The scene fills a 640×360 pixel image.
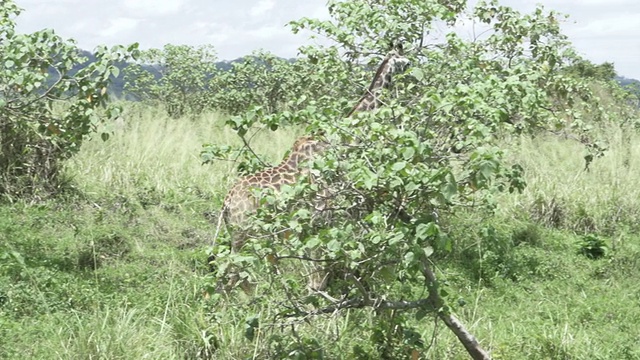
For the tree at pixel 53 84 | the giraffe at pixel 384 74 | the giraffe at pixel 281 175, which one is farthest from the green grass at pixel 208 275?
the giraffe at pixel 384 74

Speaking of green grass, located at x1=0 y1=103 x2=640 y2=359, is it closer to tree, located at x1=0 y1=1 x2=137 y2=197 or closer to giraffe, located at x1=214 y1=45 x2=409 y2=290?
giraffe, located at x1=214 y1=45 x2=409 y2=290

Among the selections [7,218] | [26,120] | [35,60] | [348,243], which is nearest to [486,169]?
[348,243]

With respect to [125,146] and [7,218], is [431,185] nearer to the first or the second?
[7,218]

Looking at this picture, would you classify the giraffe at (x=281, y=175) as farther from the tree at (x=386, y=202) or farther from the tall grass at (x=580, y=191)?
the tall grass at (x=580, y=191)

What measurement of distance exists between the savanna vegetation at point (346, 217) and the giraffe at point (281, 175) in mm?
228

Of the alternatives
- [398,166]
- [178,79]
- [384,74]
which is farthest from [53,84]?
[178,79]

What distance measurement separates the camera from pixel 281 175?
24.8 feet

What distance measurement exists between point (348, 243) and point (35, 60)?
435cm

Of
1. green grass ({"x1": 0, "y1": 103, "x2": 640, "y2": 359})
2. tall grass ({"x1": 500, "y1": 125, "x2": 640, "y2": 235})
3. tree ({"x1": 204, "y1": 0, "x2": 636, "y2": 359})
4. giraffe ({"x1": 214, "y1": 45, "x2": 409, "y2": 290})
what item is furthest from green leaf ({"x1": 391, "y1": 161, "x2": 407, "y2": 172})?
tall grass ({"x1": 500, "y1": 125, "x2": 640, "y2": 235})

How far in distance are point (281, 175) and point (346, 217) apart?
201 centimetres

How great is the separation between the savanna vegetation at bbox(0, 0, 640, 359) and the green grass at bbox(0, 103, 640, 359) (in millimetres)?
26

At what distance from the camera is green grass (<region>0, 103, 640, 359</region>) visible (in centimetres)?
589

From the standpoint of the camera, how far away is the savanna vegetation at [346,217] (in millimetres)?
5238

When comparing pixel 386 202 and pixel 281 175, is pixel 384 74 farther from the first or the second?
pixel 386 202
